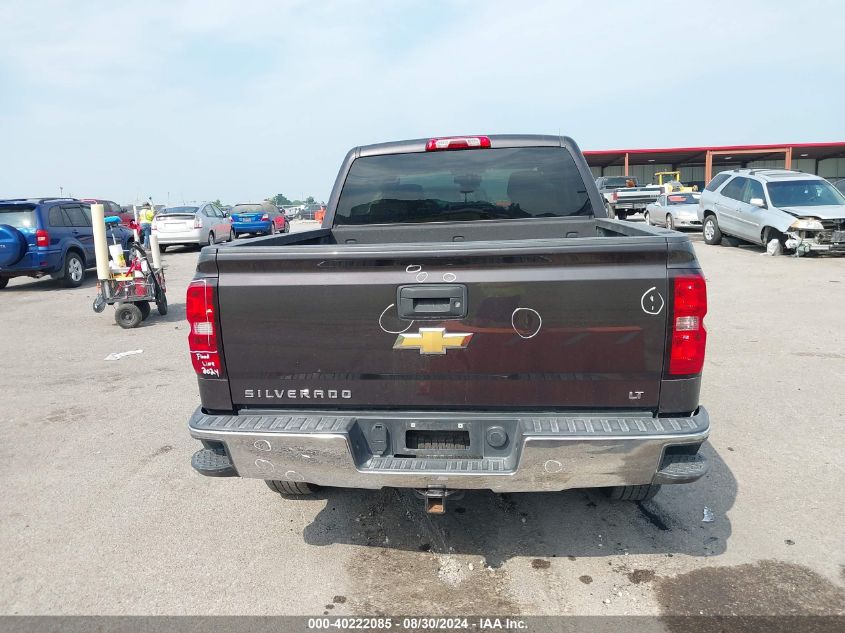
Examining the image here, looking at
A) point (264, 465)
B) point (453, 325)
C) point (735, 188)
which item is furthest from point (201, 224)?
point (453, 325)

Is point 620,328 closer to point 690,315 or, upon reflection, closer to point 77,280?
point 690,315

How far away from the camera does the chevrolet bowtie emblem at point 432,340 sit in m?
2.73

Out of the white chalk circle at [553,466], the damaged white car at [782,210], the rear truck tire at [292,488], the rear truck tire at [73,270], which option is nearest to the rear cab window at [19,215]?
the rear truck tire at [73,270]

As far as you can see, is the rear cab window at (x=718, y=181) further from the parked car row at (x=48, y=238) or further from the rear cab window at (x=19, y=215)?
the rear cab window at (x=19, y=215)

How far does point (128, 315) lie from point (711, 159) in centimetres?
4285

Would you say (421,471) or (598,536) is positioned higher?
(421,471)

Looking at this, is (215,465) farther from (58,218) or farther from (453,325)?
(58,218)

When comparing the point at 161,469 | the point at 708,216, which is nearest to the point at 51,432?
the point at 161,469

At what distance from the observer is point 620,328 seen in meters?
2.65

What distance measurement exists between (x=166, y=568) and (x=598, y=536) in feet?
7.57

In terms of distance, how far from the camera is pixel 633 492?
355 cm

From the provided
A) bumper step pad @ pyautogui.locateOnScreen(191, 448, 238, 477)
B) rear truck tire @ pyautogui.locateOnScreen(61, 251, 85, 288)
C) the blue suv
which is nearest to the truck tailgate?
bumper step pad @ pyautogui.locateOnScreen(191, 448, 238, 477)

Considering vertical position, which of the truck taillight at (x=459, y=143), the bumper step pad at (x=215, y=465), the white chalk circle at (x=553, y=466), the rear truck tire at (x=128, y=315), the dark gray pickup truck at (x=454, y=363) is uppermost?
the truck taillight at (x=459, y=143)

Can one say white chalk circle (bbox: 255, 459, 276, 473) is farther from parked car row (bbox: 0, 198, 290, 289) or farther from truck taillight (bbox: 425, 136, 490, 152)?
parked car row (bbox: 0, 198, 290, 289)
